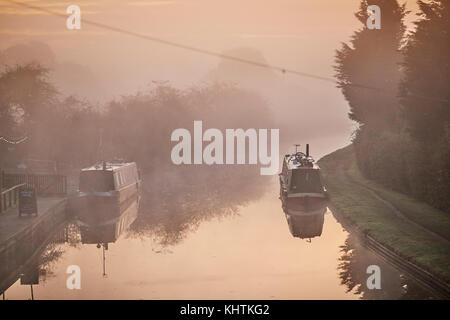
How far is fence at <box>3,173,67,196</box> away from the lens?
112 ft

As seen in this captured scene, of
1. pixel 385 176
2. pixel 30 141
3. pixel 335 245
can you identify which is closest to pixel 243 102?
pixel 30 141

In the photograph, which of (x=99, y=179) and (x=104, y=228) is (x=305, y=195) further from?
(x=99, y=179)

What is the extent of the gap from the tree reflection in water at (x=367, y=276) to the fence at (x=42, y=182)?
17338mm

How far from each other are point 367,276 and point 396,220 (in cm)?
728

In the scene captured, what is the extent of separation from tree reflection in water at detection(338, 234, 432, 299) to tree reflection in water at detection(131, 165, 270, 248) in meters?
7.05

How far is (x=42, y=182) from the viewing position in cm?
3434

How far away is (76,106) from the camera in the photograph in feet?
189

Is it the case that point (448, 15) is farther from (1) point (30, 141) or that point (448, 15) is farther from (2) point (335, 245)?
(1) point (30, 141)

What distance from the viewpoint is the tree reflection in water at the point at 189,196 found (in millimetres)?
27891

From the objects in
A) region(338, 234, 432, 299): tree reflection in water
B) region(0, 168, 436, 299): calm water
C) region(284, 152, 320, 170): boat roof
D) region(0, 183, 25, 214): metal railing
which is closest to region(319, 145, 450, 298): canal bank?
region(338, 234, 432, 299): tree reflection in water

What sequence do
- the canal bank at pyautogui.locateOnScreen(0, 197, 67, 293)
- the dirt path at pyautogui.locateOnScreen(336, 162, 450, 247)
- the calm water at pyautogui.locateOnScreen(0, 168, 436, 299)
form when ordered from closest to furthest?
1. the calm water at pyautogui.locateOnScreen(0, 168, 436, 299)
2. the canal bank at pyautogui.locateOnScreen(0, 197, 67, 293)
3. the dirt path at pyautogui.locateOnScreen(336, 162, 450, 247)

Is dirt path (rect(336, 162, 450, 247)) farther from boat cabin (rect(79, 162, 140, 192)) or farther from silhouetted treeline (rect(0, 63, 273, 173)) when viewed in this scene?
silhouetted treeline (rect(0, 63, 273, 173))

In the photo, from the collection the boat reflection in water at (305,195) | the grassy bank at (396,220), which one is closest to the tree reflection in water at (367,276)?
the grassy bank at (396,220)

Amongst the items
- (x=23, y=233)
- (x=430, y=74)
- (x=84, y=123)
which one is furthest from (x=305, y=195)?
(x=84, y=123)
